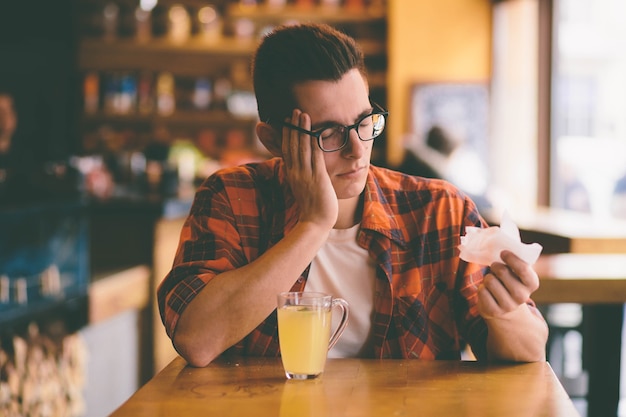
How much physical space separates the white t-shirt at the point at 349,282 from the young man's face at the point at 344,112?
0.13 metres

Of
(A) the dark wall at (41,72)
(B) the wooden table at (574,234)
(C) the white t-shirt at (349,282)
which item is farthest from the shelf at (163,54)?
(C) the white t-shirt at (349,282)

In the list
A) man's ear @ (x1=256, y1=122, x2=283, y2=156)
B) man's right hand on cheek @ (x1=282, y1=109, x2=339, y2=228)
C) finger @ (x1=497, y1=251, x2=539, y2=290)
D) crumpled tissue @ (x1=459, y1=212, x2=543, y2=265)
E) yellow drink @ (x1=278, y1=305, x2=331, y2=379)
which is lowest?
yellow drink @ (x1=278, y1=305, x2=331, y2=379)

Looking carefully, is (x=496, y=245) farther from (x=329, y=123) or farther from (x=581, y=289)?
(x=581, y=289)

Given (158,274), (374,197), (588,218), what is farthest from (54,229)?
(588,218)

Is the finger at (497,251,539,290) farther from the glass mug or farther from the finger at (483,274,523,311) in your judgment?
the glass mug

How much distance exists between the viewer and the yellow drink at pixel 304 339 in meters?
1.27

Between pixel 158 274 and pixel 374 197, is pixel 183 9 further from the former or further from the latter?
pixel 374 197

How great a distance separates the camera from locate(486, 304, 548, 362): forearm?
4.64ft

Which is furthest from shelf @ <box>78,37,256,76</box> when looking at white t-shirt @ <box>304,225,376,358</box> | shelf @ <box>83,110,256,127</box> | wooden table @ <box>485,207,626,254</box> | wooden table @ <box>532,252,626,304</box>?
white t-shirt @ <box>304,225,376,358</box>

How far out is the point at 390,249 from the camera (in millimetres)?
1588

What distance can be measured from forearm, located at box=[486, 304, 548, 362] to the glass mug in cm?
32

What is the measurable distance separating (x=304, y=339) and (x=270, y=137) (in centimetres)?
50

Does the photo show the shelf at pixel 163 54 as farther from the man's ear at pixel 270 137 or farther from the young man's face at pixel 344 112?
the young man's face at pixel 344 112

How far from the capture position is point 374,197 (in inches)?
64.7
